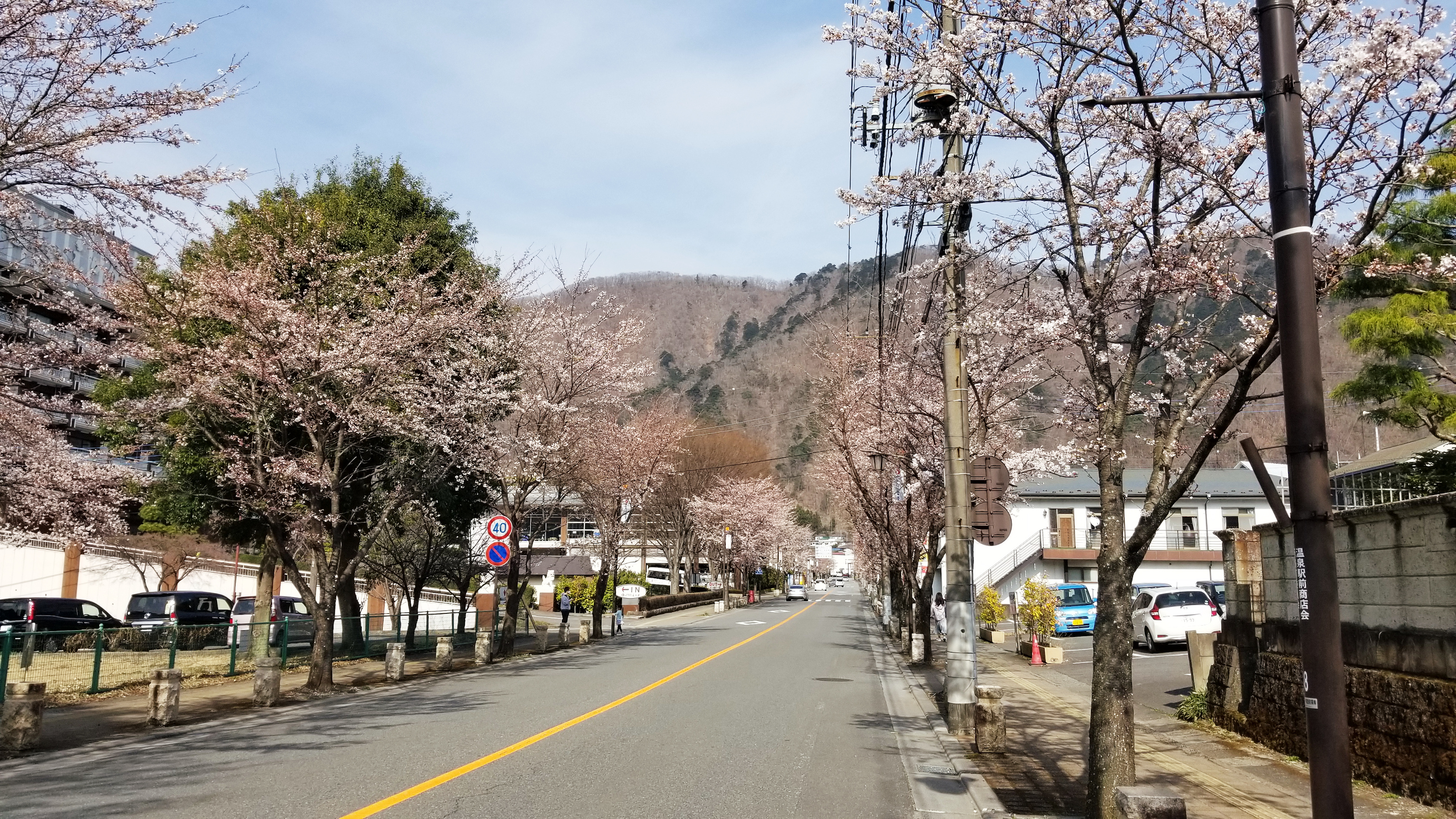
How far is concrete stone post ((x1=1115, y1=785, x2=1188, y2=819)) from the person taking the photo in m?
6.10

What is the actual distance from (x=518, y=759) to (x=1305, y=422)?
8.51m

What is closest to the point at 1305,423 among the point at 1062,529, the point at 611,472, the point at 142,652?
the point at 142,652

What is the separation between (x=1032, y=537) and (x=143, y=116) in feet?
157

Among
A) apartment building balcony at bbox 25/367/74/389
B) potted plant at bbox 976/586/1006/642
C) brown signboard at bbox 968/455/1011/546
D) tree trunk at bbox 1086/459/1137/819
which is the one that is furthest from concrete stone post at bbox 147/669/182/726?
potted plant at bbox 976/586/1006/642

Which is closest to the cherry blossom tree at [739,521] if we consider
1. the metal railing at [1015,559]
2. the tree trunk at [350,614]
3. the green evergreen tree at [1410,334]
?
the metal railing at [1015,559]

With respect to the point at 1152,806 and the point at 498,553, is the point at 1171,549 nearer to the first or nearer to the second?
the point at 498,553

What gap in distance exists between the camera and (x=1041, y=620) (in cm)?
2484

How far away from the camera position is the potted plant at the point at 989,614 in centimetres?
3384

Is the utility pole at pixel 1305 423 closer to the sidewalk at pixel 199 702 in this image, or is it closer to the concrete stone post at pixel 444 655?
the sidewalk at pixel 199 702

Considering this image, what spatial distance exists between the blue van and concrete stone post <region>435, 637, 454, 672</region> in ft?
69.0

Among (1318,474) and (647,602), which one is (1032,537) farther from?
(1318,474)

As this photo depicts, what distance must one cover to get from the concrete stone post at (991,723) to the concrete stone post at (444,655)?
14.5 metres

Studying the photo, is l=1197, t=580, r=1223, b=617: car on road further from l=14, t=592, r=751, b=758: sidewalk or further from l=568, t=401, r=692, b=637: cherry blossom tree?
l=14, t=592, r=751, b=758: sidewalk

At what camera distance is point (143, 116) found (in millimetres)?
11844
